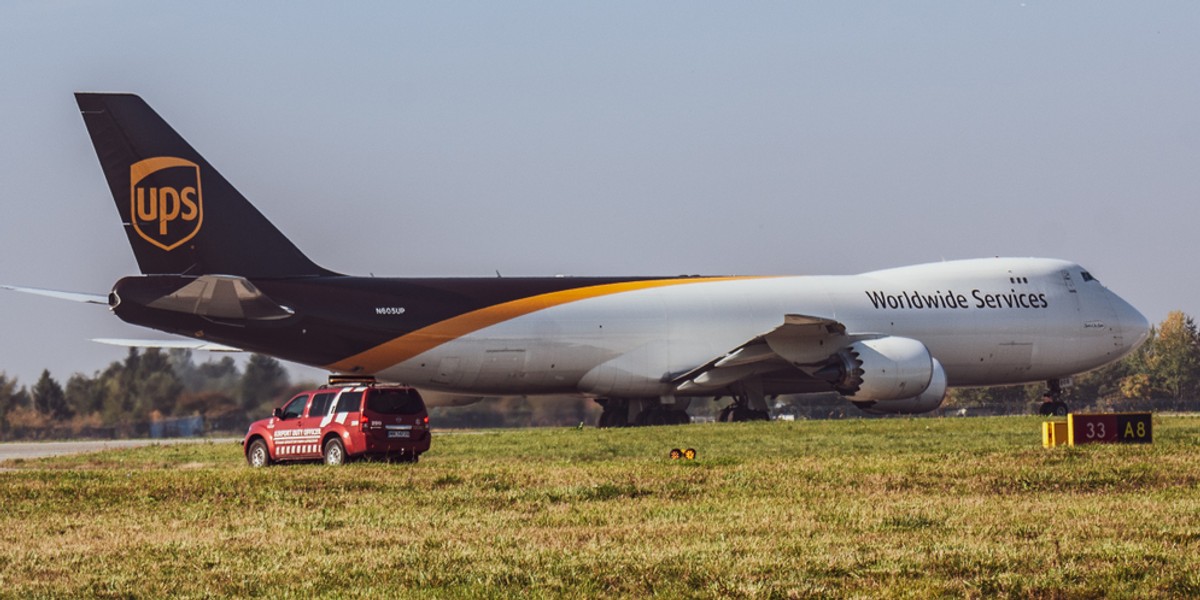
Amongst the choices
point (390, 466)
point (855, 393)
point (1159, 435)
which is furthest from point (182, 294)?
point (1159, 435)

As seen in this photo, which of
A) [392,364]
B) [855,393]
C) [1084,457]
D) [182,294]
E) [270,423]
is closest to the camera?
A: [1084,457]

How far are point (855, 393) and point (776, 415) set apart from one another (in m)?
25.8

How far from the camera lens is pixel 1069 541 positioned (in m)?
13.8

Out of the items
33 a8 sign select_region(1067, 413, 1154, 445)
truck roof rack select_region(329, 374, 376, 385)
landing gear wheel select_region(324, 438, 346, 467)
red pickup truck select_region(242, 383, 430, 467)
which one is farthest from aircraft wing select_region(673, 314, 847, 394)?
landing gear wheel select_region(324, 438, 346, 467)

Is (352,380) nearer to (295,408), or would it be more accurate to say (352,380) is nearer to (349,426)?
(295,408)

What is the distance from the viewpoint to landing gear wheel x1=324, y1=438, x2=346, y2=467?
2656 cm

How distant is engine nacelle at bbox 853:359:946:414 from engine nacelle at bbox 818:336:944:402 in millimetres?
275

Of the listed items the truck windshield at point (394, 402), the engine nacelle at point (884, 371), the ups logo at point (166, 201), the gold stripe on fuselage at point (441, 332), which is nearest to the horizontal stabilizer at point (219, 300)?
the ups logo at point (166, 201)

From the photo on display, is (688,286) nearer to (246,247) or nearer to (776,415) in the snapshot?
(246,247)

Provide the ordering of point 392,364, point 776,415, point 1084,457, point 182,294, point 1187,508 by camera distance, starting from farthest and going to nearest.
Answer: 1. point 776,415
2. point 392,364
3. point 182,294
4. point 1084,457
5. point 1187,508

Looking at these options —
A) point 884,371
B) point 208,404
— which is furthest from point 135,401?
point 884,371

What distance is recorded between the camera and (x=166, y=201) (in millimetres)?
38969

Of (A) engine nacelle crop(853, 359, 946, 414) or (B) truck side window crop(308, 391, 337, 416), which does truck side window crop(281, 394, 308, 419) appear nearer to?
(B) truck side window crop(308, 391, 337, 416)

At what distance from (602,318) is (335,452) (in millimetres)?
18683
